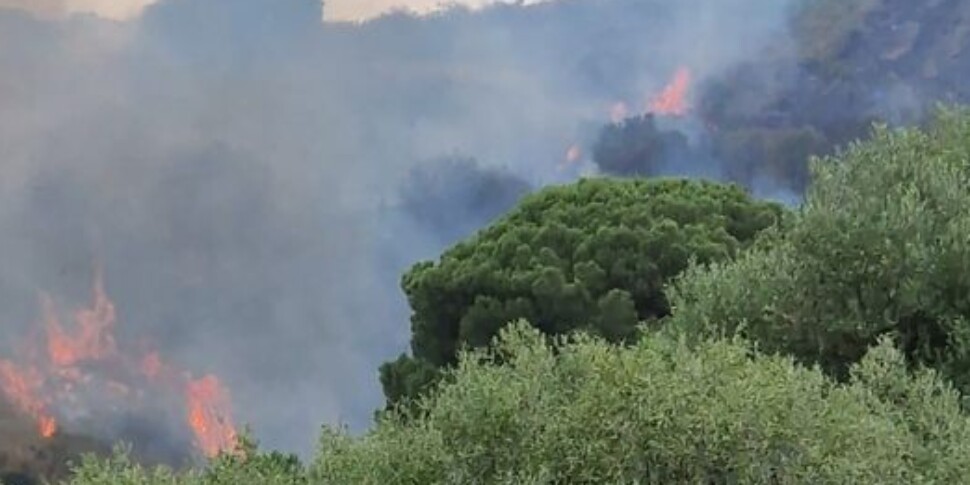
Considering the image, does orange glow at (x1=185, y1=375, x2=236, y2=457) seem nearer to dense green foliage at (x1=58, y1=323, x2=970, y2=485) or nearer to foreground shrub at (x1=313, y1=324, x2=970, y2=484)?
dense green foliage at (x1=58, y1=323, x2=970, y2=485)

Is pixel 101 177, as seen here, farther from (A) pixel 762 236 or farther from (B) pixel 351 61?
(A) pixel 762 236

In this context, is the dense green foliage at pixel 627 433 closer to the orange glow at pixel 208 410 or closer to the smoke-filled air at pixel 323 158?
the smoke-filled air at pixel 323 158

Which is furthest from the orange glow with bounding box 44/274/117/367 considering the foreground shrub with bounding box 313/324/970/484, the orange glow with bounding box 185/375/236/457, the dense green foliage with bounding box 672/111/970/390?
the foreground shrub with bounding box 313/324/970/484

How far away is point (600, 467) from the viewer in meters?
7.32

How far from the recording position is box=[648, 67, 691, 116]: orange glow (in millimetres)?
28844

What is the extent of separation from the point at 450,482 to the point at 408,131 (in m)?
20.1

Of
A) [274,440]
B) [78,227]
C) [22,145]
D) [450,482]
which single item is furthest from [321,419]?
[450,482]

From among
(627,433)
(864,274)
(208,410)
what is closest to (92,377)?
(208,410)

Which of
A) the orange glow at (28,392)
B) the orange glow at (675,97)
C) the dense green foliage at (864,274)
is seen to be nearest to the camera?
the dense green foliage at (864,274)

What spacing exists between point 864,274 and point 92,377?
16.2 metres

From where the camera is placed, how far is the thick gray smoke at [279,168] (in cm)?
2412

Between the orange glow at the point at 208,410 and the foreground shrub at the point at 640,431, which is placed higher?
the orange glow at the point at 208,410

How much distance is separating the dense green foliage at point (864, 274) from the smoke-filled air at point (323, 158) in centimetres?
745

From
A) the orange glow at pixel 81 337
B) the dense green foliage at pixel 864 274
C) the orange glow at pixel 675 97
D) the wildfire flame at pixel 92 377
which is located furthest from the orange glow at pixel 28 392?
the dense green foliage at pixel 864 274
